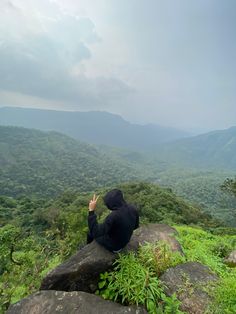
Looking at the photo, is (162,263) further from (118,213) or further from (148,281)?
(118,213)

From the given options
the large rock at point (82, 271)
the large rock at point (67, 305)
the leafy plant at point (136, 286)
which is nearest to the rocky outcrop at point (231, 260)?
the leafy plant at point (136, 286)

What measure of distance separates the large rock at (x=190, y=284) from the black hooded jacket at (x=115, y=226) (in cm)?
101

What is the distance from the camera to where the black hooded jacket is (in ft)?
19.0

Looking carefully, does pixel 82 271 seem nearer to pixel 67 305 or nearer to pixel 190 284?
pixel 67 305

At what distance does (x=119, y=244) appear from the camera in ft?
19.1

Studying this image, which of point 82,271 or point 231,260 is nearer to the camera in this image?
point 82,271

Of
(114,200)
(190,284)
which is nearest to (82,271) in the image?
(114,200)

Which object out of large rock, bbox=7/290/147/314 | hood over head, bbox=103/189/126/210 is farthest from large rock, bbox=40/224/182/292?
hood over head, bbox=103/189/126/210

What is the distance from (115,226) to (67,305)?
66.2 inches

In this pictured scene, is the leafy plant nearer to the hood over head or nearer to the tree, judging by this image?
the hood over head

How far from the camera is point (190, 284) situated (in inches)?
197

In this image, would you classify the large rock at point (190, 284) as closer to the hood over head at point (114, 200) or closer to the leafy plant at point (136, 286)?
the leafy plant at point (136, 286)

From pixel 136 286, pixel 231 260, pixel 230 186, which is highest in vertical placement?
pixel 136 286

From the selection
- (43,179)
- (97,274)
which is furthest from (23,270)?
(43,179)
